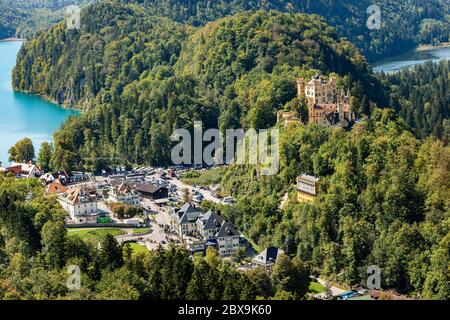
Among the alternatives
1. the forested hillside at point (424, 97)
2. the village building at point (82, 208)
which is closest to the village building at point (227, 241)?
the village building at point (82, 208)

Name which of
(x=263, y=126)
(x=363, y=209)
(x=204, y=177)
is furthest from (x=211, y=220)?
(x=263, y=126)

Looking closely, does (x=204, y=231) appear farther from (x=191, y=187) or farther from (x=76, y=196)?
(x=191, y=187)

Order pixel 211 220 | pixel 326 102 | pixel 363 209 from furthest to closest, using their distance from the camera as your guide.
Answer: pixel 326 102 < pixel 211 220 < pixel 363 209

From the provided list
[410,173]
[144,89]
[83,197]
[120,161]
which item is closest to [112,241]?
[83,197]

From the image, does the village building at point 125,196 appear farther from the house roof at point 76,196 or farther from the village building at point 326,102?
the village building at point 326,102

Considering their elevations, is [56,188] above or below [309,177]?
below
